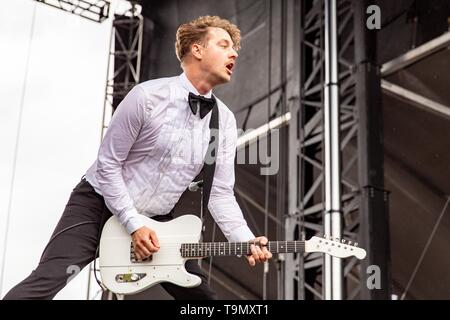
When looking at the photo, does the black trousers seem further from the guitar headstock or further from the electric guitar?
the guitar headstock

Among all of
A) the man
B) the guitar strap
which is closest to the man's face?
the man

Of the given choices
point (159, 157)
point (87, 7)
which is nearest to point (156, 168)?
point (159, 157)

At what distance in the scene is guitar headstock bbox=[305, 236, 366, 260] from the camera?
8.43ft

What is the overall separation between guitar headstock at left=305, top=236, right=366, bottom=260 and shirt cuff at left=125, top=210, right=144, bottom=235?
58cm

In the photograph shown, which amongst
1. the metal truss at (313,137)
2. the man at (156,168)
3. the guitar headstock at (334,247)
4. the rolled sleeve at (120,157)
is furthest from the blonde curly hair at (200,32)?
the metal truss at (313,137)

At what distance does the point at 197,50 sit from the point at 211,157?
1.33 ft

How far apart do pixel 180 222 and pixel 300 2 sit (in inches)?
100

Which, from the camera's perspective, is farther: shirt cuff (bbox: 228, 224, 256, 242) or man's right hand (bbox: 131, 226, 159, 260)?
shirt cuff (bbox: 228, 224, 256, 242)

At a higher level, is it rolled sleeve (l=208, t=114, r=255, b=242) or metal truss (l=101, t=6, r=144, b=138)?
metal truss (l=101, t=6, r=144, b=138)

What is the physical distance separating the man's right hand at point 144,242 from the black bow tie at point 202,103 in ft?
1.57

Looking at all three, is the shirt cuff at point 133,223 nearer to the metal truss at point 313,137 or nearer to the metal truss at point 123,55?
the metal truss at point 123,55

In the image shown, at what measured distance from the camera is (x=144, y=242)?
251 cm

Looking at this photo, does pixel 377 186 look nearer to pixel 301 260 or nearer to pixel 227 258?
pixel 301 260
